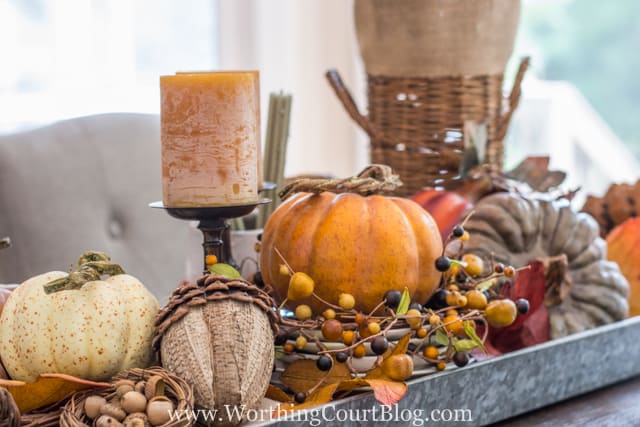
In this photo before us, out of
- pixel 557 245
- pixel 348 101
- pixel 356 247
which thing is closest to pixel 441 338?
pixel 356 247

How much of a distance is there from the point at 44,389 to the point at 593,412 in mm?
549

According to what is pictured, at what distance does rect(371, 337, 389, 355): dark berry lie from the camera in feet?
2.42

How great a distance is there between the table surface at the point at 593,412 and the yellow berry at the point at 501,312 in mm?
107

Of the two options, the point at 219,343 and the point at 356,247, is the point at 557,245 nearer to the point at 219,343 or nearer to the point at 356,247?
the point at 356,247

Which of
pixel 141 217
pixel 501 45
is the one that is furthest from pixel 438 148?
pixel 141 217

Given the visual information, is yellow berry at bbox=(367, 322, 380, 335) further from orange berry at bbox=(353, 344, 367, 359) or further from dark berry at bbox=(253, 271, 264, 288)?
dark berry at bbox=(253, 271, 264, 288)

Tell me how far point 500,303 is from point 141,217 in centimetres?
85

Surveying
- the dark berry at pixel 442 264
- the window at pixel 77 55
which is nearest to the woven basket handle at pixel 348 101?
the dark berry at pixel 442 264

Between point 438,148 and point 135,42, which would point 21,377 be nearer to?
point 438,148

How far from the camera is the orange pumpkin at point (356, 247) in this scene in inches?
32.1

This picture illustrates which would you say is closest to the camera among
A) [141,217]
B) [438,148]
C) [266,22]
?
[438,148]

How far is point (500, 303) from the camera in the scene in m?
0.81

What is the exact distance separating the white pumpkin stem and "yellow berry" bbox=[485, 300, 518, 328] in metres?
0.35

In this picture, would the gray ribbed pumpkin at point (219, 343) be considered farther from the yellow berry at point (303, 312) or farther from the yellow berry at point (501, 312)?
the yellow berry at point (501, 312)
